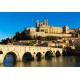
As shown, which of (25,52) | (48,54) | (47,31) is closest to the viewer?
(25,52)

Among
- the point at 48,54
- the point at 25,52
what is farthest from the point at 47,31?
the point at 25,52

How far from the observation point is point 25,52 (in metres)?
12.3

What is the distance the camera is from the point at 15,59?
11.8 m

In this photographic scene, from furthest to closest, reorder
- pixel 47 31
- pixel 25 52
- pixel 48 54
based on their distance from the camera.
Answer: pixel 47 31, pixel 48 54, pixel 25 52

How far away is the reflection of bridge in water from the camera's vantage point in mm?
11050

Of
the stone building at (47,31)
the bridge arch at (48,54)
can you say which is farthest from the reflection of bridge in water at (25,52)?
the stone building at (47,31)

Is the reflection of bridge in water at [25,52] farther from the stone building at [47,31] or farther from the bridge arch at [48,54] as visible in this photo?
the stone building at [47,31]

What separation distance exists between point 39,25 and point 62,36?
8.84 ft

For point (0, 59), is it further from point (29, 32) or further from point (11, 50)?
point (29, 32)

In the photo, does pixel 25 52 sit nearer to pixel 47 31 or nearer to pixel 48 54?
pixel 48 54

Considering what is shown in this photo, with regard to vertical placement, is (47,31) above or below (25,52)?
above

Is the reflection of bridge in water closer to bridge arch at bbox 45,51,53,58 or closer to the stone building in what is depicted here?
bridge arch at bbox 45,51,53,58

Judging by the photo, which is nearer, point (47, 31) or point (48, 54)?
point (48, 54)
